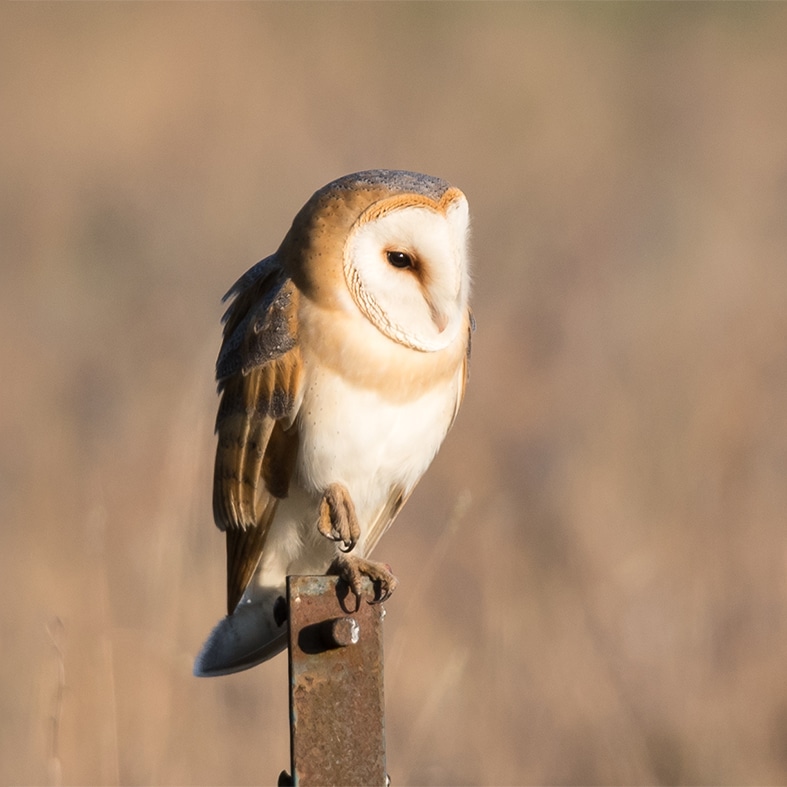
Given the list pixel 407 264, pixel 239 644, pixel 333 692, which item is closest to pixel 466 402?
pixel 239 644

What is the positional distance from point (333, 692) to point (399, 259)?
0.91 meters

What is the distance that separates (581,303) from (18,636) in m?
3.69

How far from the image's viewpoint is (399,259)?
2.70 m

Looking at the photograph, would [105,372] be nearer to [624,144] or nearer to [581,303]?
[581,303]

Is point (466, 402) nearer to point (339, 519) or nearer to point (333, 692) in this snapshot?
point (339, 519)

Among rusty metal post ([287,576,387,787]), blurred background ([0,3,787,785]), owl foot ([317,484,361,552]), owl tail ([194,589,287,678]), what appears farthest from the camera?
blurred background ([0,3,787,785])

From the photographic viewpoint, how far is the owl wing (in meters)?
2.74

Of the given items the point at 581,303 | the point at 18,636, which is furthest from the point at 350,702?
the point at 581,303

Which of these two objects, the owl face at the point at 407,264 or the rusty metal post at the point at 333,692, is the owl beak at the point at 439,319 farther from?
the rusty metal post at the point at 333,692

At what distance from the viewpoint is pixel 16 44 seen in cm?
1121

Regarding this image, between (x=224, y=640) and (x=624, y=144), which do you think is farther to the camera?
(x=624, y=144)

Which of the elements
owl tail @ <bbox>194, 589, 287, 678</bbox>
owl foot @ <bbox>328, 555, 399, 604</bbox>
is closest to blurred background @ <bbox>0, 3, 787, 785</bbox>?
owl tail @ <bbox>194, 589, 287, 678</bbox>

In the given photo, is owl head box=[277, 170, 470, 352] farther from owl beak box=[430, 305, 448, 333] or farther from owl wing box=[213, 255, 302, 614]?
owl wing box=[213, 255, 302, 614]

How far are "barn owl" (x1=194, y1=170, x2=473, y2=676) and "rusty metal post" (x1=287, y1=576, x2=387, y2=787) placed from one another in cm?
30
